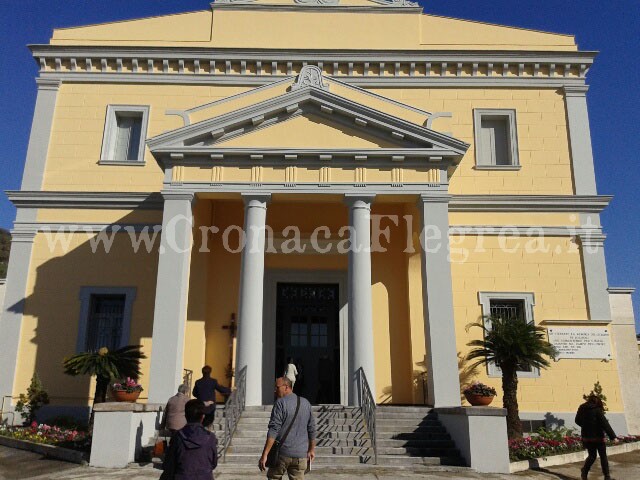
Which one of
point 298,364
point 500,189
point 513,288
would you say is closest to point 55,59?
point 298,364

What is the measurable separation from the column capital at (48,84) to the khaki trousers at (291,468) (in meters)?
16.2

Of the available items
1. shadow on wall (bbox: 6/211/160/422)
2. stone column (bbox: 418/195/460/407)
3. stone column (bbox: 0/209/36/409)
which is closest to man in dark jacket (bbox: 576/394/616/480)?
stone column (bbox: 418/195/460/407)

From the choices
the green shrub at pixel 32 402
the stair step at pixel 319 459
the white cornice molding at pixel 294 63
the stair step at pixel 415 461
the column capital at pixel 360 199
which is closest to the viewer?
the stair step at pixel 319 459

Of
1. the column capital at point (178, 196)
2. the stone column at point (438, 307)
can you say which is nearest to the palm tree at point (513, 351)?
the stone column at point (438, 307)

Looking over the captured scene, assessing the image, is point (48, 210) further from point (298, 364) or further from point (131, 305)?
point (298, 364)

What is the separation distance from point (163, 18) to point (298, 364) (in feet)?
39.5

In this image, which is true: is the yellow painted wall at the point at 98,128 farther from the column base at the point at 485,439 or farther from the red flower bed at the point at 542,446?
the red flower bed at the point at 542,446

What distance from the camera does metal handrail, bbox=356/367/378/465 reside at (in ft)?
35.8

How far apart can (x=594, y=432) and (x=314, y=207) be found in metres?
9.82

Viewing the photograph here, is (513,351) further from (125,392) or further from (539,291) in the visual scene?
(125,392)

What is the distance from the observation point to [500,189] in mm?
17750

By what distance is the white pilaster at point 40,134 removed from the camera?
58.6 feet

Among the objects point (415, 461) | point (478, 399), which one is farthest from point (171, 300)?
point (478, 399)

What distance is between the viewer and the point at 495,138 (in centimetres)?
1866
